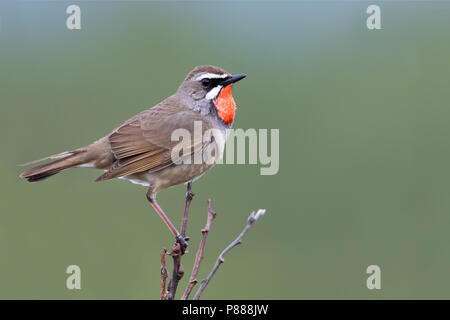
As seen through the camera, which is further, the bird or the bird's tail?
the bird

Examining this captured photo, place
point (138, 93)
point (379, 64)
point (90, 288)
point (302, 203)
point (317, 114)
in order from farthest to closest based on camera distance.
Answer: point (379, 64), point (317, 114), point (138, 93), point (302, 203), point (90, 288)

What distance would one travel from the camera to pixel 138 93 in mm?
7551

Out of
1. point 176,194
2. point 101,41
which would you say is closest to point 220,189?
point 176,194

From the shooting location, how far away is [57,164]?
4750 millimetres

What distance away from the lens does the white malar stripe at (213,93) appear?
5.03 metres

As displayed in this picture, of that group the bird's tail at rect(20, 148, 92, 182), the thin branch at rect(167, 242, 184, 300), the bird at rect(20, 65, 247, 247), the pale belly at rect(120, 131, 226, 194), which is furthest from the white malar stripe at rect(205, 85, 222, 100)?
the thin branch at rect(167, 242, 184, 300)

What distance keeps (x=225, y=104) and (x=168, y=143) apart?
591 mm


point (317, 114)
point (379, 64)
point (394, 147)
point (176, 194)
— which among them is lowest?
point (176, 194)

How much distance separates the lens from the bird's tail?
460cm

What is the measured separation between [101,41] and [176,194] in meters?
2.91

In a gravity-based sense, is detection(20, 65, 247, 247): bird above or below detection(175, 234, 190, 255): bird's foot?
above

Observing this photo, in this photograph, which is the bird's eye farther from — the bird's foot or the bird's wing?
the bird's foot

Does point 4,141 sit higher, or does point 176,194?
point 4,141

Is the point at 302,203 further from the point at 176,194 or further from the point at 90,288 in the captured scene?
the point at 90,288
